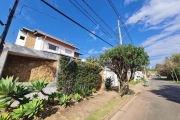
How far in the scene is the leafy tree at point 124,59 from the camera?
27.6ft

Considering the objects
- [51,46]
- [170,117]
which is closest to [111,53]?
[170,117]

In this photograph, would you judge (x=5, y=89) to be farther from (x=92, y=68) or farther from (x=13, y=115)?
(x=92, y=68)

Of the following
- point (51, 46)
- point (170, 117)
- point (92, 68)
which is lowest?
point (170, 117)

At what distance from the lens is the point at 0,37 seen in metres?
3.99

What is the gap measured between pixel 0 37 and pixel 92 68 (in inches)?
307

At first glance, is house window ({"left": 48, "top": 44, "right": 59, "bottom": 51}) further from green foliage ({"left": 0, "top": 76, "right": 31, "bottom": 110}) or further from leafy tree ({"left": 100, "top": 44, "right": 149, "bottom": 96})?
green foliage ({"left": 0, "top": 76, "right": 31, "bottom": 110})

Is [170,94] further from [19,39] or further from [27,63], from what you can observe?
[19,39]

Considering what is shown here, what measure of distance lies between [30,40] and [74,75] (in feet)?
39.1

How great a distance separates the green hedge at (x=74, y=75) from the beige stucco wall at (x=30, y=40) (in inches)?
434

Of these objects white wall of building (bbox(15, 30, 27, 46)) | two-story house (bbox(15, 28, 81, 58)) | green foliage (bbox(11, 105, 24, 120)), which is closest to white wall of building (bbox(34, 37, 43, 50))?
two-story house (bbox(15, 28, 81, 58))

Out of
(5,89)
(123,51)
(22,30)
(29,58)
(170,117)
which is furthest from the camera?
(22,30)

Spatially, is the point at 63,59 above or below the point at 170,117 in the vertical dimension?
above

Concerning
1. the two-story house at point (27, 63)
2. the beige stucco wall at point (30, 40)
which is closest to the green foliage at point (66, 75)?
the two-story house at point (27, 63)

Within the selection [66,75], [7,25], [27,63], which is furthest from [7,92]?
[66,75]
